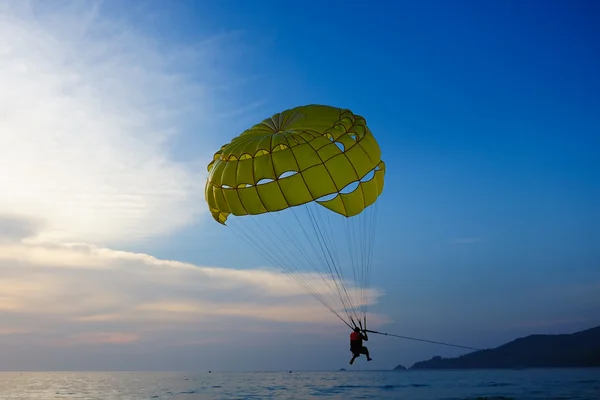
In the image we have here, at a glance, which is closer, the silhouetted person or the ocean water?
the silhouetted person

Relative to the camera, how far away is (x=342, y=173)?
55.3 feet

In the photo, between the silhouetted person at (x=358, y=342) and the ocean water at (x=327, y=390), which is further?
the ocean water at (x=327, y=390)

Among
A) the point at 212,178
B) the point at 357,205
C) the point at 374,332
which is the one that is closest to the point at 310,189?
the point at 357,205

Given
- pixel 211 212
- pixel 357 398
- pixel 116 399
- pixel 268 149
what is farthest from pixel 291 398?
pixel 268 149

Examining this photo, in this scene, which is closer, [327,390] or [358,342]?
[358,342]

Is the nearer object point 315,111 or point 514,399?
point 315,111

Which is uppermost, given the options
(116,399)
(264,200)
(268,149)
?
(268,149)

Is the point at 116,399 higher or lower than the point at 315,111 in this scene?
lower

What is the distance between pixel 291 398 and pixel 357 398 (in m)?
5.51

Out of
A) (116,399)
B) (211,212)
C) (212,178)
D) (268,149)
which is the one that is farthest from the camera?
(116,399)

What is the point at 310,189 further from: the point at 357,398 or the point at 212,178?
the point at 357,398

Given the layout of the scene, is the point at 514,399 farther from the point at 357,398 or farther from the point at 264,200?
the point at 264,200

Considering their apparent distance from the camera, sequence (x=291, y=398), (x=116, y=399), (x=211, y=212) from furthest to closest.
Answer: (x=116, y=399) < (x=291, y=398) < (x=211, y=212)

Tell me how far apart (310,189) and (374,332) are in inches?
188
